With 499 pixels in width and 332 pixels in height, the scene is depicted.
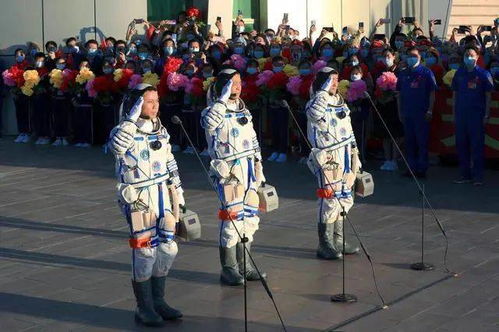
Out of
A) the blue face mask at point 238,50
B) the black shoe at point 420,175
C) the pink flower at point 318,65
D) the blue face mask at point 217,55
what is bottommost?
the black shoe at point 420,175

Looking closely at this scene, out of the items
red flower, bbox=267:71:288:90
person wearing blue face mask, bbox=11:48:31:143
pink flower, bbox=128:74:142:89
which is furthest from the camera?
person wearing blue face mask, bbox=11:48:31:143

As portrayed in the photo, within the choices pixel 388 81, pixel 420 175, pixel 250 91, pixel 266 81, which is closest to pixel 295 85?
pixel 266 81

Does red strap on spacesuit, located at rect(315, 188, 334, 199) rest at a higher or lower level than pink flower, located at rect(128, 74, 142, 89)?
lower

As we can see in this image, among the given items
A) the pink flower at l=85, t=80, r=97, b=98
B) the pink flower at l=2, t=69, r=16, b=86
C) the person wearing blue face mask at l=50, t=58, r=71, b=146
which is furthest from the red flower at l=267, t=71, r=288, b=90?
the pink flower at l=2, t=69, r=16, b=86

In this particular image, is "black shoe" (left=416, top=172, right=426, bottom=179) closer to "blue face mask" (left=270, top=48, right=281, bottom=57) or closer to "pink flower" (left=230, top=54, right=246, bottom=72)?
"pink flower" (left=230, top=54, right=246, bottom=72)

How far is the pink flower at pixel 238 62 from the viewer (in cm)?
2005

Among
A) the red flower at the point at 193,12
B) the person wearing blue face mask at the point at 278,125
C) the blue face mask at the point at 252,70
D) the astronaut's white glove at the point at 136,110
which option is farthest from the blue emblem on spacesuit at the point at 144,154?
the red flower at the point at 193,12

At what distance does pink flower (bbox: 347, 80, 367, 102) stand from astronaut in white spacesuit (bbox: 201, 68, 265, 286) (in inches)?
287

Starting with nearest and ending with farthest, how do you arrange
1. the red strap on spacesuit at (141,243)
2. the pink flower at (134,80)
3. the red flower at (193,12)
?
1. the red strap on spacesuit at (141,243)
2. the pink flower at (134,80)
3. the red flower at (193,12)

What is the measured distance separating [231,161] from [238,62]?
959 centimetres

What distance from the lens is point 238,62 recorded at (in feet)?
66.0

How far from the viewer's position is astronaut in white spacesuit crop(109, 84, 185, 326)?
934cm

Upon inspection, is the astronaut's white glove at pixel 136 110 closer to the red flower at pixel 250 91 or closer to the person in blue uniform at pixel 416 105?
the person in blue uniform at pixel 416 105

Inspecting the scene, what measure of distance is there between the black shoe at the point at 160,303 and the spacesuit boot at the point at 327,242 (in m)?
2.69
